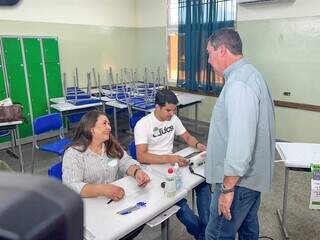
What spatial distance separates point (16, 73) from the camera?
4.36 m

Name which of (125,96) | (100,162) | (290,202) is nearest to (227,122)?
(100,162)

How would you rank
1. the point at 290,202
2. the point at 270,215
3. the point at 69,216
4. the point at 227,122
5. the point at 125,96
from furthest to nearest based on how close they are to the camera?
1. the point at 125,96
2. the point at 290,202
3. the point at 270,215
4. the point at 227,122
5. the point at 69,216

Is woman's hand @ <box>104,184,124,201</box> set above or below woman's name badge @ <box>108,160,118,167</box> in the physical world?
below

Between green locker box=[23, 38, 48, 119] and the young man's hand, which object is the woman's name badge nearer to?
the young man's hand

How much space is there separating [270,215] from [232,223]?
4.23 ft

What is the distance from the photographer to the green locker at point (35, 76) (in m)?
4.42

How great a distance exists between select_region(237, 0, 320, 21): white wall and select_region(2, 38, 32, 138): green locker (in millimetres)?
3514

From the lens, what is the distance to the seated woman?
1701 mm

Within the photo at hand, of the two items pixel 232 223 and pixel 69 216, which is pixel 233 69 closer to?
pixel 232 223

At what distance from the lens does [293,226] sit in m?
2.42

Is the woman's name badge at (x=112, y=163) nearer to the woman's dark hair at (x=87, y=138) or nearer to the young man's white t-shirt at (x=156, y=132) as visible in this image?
the woman's dark hair at (x=87, y=138)

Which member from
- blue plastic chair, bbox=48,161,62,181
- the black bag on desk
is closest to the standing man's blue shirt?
blue plastic chair, bbox=48,161,62,181

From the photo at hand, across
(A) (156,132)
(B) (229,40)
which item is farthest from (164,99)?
(B) (229,40)

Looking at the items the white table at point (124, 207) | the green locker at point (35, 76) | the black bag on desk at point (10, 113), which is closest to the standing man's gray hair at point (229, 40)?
the white table at point (124, 207)
